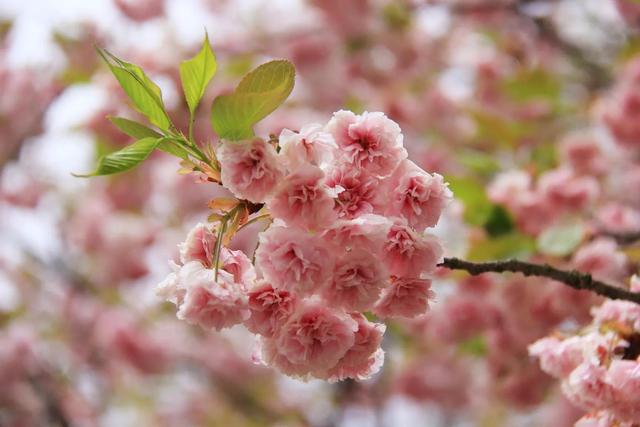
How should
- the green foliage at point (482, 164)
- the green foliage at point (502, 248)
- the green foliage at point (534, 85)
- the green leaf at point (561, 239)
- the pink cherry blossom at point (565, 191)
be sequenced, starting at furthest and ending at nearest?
the green foliage at point (534, 85) < the green foliage at point (482, 164) < the pink cherry blossom at point (565, 191) < the green foliage at point (502, 248) < the green leaf at point (561, 239)

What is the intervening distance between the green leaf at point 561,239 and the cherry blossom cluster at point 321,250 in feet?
2.20

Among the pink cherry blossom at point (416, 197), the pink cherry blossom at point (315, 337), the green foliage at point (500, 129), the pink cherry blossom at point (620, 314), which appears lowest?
the pink cherry blossom at point (315, 337)

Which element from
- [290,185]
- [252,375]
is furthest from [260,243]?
[252,375]

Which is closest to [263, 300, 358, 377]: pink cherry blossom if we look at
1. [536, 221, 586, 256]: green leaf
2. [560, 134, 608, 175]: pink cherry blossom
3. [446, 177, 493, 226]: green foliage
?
[536, 221, 586, 256]: green leaf

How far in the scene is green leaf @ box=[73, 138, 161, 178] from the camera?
751mm

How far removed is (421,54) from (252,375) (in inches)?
70.3

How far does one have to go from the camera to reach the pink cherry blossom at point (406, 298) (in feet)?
2.59

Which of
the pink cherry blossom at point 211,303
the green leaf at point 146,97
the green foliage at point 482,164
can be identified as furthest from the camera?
the green foliage at point 482,164

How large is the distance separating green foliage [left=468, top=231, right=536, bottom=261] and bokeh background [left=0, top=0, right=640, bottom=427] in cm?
24

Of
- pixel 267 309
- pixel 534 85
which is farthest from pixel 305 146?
pixel 534 85

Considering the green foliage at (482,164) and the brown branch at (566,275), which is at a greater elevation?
the green foliage at (482,164)

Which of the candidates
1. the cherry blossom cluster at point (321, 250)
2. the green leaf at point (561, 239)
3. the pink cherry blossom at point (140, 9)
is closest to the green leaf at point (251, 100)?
the cherry blossom cluster at point (321, 250)

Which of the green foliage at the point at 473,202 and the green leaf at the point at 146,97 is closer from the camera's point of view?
the green leaf at the point at 146,97

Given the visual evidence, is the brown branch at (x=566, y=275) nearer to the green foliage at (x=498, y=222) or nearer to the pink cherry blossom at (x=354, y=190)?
the pink cherry blossom at (x=354, y=190)
